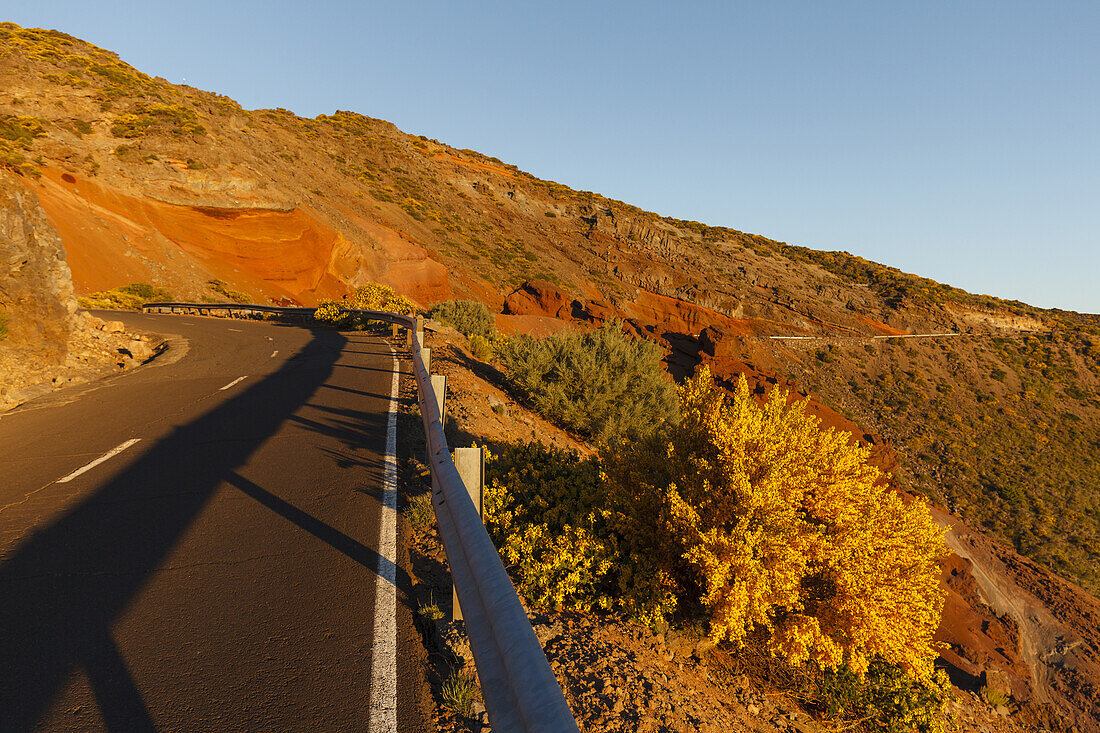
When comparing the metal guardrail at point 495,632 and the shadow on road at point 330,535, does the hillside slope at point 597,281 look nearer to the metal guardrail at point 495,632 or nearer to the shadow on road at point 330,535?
the shadow on road at point 330,535

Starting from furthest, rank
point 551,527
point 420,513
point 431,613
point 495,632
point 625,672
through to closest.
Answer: point 551,527
point 420,513
point 625,672
point 431,613
point 495,632

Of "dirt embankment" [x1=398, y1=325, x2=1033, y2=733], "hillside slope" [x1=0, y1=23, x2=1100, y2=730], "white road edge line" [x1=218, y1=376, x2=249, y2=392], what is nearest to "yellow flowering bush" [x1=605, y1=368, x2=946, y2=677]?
"dirt embankment" [x1=398, y1=325, x2=1033, y2=733]

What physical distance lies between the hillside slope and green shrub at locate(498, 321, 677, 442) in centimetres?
1450

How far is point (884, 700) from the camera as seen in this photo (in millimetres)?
5070

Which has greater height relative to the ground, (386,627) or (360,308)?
(360,308)

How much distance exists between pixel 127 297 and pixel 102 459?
1053 inches

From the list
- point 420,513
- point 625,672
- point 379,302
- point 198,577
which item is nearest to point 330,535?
point 420,513

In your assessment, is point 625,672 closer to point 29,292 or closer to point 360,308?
point 29,292

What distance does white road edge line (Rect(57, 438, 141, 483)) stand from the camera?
4.93 meters

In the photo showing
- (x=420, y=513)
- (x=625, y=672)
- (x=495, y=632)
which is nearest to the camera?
(x=495, y=632)

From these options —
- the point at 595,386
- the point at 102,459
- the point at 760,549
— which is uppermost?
the point at 595,386

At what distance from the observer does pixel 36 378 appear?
30.2 feet

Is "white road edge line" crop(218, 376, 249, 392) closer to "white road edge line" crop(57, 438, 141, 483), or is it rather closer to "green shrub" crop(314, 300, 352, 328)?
"white road edge line" crop(57, 438, 141, 483)

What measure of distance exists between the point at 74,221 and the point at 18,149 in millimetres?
6483
